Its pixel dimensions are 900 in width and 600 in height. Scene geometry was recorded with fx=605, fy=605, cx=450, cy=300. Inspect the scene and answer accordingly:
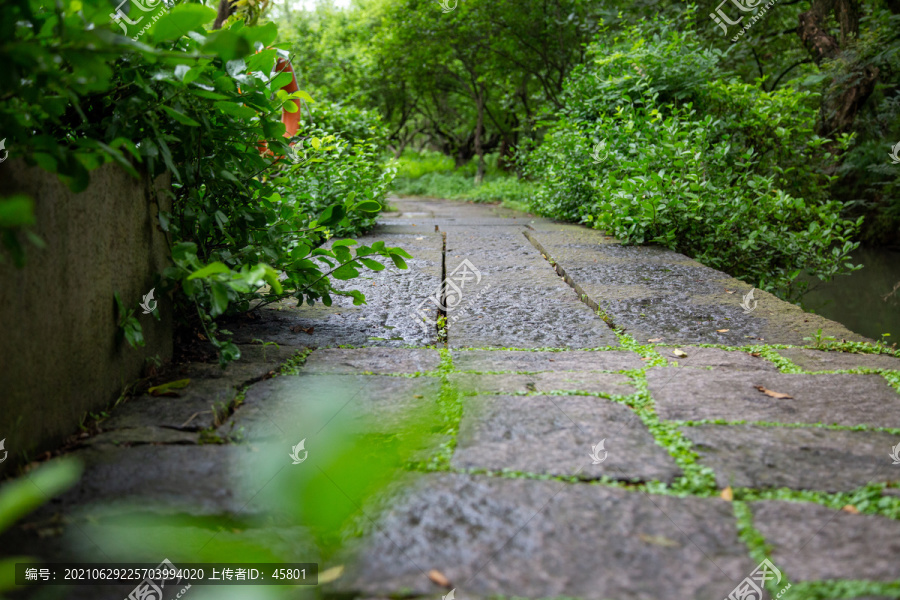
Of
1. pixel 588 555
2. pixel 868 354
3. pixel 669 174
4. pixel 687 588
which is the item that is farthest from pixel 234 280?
pixel 669 174

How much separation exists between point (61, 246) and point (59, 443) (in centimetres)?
Answer: 39

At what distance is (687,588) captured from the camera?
0.84 m

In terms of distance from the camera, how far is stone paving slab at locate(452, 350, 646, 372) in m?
1.79

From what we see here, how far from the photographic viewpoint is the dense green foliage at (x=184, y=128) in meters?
0.94

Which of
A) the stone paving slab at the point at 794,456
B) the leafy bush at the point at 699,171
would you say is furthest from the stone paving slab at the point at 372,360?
the leafy bush at the point at 699,171

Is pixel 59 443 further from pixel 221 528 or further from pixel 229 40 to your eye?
pixel 229 40

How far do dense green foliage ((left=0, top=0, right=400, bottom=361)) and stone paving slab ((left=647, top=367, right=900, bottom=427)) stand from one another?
92 cm

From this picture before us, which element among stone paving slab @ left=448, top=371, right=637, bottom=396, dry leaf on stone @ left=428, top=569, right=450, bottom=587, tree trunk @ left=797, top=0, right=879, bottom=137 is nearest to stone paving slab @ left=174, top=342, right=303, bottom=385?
stone paving slab @ left=448, top=371, right=637, bottom=396
